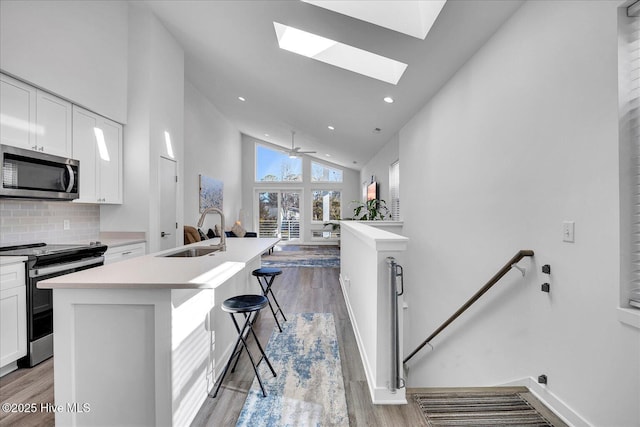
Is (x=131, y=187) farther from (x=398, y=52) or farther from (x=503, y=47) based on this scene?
(x=503, y=47)

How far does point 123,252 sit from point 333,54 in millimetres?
3355

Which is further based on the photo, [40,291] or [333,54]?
[333,54]

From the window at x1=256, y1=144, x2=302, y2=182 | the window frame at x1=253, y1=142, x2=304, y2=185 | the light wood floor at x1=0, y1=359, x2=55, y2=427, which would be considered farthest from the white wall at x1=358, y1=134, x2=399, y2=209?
the light wood floor at x1=0, y1=359, x2=55, y2=427

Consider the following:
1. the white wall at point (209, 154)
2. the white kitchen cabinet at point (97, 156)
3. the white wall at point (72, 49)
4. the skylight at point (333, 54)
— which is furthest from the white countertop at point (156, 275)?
the white wall at point (209, 154)

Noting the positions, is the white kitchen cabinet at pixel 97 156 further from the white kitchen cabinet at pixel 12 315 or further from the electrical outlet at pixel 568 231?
the electrical outlet at pixel 568 231

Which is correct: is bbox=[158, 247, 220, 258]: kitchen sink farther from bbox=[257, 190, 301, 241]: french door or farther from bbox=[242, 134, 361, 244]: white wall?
bbox=[257, 190, 301, 241]: french door

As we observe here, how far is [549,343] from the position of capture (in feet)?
6.07

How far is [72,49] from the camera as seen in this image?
3154 millimetres

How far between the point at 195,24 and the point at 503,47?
141 inches

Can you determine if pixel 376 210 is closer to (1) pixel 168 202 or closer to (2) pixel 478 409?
(1) pixel 168 202

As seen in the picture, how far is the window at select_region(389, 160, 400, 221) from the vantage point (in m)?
5.99

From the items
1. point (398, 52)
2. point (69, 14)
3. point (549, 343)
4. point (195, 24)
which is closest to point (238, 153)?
point (195, 24)

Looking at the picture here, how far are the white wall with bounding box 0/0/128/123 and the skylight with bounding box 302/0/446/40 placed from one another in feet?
7.80

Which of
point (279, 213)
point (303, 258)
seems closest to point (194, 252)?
point (303, 258)
